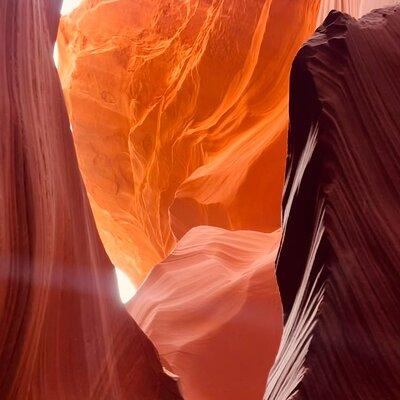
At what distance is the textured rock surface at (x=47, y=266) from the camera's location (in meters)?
2.44

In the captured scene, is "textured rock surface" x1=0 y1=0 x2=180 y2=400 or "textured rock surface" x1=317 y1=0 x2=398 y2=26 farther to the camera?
"textured rock surface" x1=317 y1=0 x2=398 y2=26

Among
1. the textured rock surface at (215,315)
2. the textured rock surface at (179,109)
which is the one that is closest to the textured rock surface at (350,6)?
the textured rock surface at (179,109)

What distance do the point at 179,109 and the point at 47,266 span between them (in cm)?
557

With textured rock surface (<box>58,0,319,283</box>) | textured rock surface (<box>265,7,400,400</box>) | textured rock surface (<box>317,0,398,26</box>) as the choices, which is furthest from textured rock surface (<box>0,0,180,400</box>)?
textured rock surface (<box>58,0,319,283</box>)

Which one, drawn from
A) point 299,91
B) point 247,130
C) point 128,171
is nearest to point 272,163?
point 247,130

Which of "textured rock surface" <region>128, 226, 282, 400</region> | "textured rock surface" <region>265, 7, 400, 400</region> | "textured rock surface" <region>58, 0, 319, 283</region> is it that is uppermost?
"textured rock surface" <region>58, 0, 319, 283</region>

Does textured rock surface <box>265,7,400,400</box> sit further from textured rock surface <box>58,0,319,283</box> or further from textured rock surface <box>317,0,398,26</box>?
textured rock surface <box>58,0,319,283</box>

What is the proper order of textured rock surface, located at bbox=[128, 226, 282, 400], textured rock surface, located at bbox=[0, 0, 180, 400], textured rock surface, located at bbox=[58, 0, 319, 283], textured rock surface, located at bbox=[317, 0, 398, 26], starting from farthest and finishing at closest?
textured rock surface, located at bbox=[58, 0, 319, 283] < textured rock surface, located at bbox=[128, 226, 282, 400] < textured rock surface, located at bbox=[317, 0, 398, 26] < textured rock surface, located at bbox=[0, 0, 180, 400]

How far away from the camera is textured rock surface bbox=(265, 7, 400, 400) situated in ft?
4.28

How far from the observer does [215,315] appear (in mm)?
4715

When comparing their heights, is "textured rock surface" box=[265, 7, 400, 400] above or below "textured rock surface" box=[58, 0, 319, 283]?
below

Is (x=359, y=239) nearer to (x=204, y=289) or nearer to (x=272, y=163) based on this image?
(x=204, y=289)

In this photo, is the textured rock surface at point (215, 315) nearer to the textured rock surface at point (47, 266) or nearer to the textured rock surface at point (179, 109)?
the textured rock surface at point (47, 266)

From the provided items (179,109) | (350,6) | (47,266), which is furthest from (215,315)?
(179,109)
